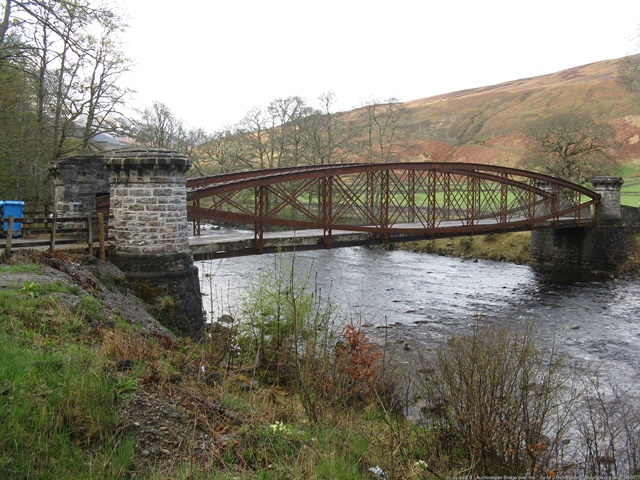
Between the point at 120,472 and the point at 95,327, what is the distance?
9.78 ft

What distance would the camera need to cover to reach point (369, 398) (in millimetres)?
7004

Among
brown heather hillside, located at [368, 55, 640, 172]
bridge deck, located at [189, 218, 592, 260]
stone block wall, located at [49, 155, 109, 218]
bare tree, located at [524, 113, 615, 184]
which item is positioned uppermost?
brown heather hillside, located at [368, 55, 640, 172]

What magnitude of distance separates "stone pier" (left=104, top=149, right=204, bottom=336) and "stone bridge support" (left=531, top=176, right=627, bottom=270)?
64.1 ft

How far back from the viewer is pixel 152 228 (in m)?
10.3

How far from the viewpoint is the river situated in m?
12.8

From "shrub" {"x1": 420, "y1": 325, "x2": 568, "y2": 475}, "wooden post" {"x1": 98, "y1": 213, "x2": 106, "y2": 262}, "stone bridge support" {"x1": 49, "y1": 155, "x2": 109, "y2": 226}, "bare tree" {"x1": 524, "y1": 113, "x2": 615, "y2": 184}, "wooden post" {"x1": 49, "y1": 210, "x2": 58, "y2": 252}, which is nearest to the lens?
"shrub" {"x1": 420, "y1": 325, "x2": 568, "y2": 475}

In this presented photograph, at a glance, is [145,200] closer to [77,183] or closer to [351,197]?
[77,183]

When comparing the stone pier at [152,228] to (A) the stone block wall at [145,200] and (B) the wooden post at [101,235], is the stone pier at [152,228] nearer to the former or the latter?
(A) the stone block wall at [145,200]

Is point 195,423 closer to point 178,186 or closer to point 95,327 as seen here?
point 95,327

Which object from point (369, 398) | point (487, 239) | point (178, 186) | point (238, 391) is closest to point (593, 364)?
point (369, 398)

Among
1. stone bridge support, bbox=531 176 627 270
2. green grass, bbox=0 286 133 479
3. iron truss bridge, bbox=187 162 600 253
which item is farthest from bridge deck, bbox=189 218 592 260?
stone bridge support, bbox=531 176 627 270

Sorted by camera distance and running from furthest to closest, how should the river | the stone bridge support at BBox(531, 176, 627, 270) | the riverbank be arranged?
the stone bridge support at BBox(531, 176, 627, 270) → the river → the riverbank

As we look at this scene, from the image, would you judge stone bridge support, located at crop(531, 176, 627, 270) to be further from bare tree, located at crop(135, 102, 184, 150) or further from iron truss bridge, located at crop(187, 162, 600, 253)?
bare tree, located at crop(135, 102, 184, 150)

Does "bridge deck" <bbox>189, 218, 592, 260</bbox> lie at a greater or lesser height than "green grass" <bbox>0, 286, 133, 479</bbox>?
greater
